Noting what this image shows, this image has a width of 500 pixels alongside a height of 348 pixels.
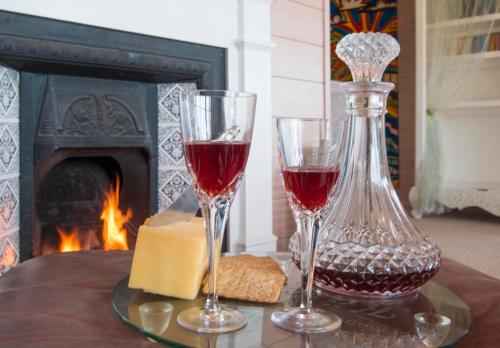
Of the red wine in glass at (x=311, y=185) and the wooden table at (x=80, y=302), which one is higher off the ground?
the red wine in glass at (x=311, y=185)

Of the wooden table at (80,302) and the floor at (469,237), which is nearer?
the wooden table at (80,302)

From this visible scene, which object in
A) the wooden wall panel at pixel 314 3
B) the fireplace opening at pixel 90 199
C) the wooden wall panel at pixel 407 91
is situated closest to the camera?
the fireplace opening at pixel 90 199

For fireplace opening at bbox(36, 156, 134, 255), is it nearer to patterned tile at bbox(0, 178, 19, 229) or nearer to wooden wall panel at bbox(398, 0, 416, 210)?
patterned tile at bbox(0, 178, 19, 229)

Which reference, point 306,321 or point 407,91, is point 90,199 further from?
point 407,91

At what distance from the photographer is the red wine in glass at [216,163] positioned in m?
0.52

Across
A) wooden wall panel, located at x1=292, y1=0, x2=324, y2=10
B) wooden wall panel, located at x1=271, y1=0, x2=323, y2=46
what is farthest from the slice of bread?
wooden wall panel, located at x1=292, y1=0, x2=324, y2=10

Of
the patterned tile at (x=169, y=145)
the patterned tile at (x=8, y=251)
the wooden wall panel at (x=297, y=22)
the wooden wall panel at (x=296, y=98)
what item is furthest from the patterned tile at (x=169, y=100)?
the patterned tile at (x=8, y=251)

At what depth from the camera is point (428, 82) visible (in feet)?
13.8

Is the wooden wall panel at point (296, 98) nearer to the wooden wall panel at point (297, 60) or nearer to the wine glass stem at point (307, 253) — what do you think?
the wooden wall panel at point (297, 60)

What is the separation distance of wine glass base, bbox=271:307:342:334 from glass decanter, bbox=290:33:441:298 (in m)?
0.08

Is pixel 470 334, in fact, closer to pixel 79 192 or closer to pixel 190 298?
pixel 190 298

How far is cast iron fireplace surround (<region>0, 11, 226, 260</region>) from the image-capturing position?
1606mm

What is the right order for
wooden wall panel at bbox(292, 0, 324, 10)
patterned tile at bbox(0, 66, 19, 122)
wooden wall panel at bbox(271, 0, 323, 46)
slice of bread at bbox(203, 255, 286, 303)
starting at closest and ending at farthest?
slice of bread at bbox(203, 255, 286, 303) < patterned tile at bbox(0, 66, 19, 122) < wooden wall panel at bbox(271, 0, 323, 46) < wooden wall panel at bbox(292, 0, 324, 10)

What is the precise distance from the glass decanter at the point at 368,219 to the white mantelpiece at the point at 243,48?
1.35 metres
